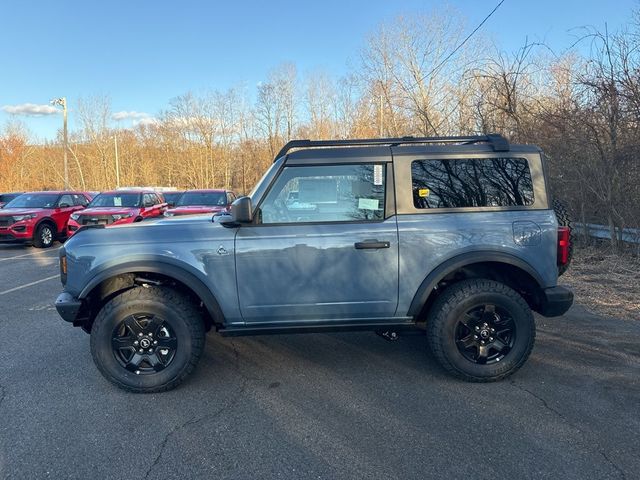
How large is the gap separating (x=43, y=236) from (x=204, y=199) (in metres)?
4.92

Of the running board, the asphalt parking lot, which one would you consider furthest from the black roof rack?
the asphalt parking lot

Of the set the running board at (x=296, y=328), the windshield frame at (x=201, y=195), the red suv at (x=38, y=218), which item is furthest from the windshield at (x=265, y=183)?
the red suv at (x=38, y=218)

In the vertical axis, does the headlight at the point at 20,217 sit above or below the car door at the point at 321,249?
above

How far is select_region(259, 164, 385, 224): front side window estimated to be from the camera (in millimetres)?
3598

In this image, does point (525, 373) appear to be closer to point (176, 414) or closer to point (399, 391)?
point (399, 391)

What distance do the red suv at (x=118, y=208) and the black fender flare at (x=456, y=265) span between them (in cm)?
1008

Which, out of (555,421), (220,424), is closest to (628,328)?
(555,421)

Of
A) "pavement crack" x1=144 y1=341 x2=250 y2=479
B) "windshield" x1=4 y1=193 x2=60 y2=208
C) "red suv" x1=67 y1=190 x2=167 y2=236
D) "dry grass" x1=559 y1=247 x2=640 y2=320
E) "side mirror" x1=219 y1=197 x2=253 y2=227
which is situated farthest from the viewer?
"windshield" x1=4 y1=193 x2=60 y2=208

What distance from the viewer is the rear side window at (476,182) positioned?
3.64 m

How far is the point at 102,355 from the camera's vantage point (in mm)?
3510

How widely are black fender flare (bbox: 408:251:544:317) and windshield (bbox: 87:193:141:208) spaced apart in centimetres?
1177

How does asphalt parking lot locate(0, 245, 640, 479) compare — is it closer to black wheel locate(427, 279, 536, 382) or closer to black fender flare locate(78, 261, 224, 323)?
black wheel locate(427, 279, 536, 382)

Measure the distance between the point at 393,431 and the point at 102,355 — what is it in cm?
238

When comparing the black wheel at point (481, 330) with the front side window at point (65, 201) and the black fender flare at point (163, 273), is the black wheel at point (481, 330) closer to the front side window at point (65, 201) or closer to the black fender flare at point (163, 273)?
the black fender flare at point (163, 273)
